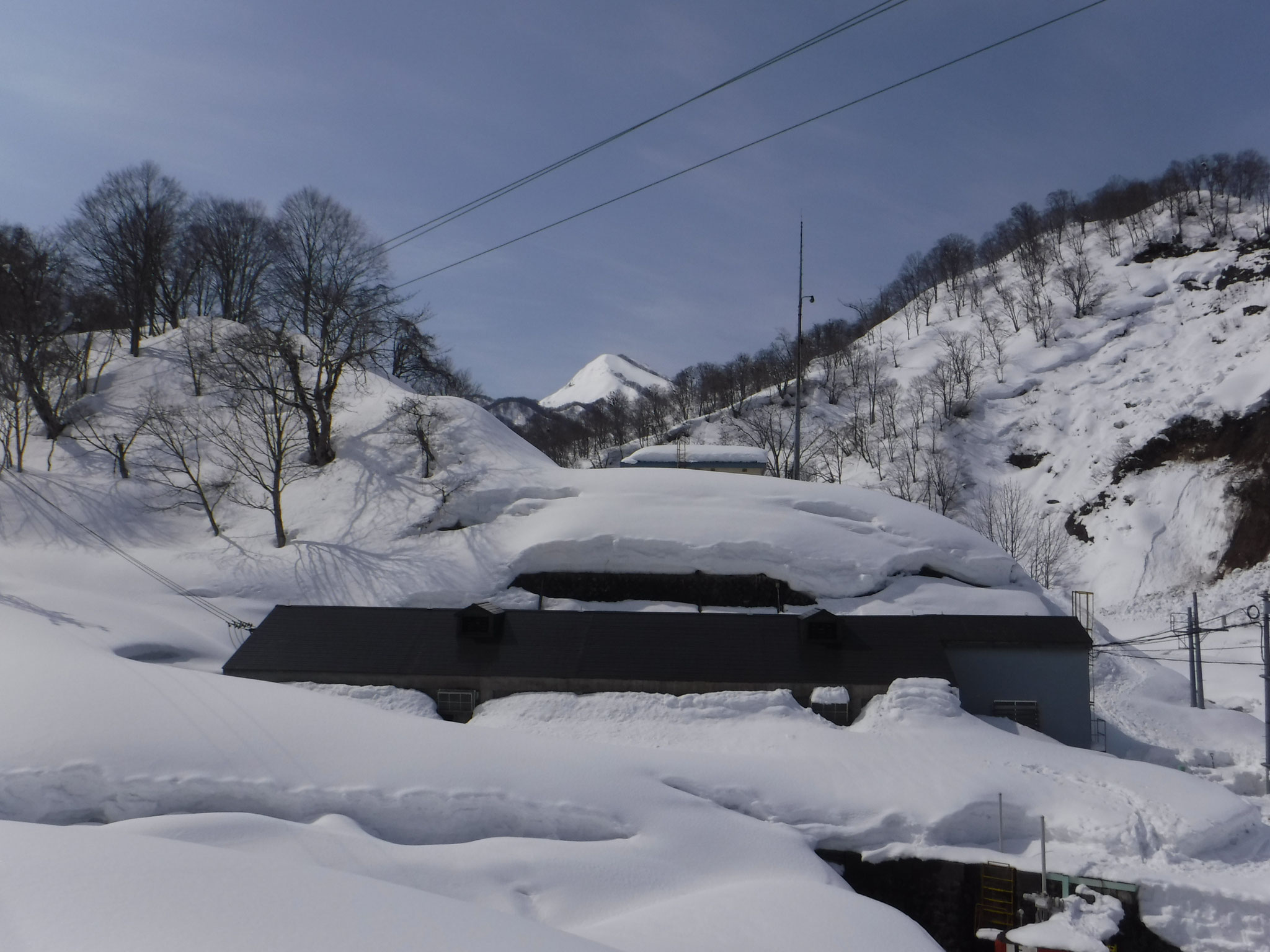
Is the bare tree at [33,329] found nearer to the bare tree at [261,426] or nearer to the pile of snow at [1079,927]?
the bare tree at [261,426]

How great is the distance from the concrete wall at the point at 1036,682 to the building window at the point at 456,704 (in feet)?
46.8

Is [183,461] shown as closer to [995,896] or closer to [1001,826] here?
[1001,826]

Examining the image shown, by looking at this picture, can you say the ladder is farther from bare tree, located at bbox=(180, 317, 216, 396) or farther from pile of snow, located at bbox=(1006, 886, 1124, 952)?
bare tree, located at bbox=(180, 317, 216, 396)

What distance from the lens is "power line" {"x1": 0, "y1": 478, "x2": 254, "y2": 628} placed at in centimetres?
2914

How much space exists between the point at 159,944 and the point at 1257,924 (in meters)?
16.8

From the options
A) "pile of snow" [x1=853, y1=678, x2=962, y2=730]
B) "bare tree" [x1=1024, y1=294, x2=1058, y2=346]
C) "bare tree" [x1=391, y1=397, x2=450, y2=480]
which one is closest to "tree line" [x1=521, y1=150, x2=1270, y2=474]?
"bare tree" [x1=1024, y1=294, x2=1058, y2=346]

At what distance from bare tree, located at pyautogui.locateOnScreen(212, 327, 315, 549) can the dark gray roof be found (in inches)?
479

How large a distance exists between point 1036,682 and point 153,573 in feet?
105

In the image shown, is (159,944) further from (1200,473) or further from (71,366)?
(1200,473)

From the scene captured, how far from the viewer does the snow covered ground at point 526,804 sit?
31.0ft

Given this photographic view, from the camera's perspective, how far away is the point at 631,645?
75.4ft

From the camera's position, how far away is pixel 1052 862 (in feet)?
48.4

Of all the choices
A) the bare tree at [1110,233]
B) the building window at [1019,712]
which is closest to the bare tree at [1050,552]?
the building window at [1019,712]

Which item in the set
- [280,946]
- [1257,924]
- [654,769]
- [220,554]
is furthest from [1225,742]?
[220,554]
